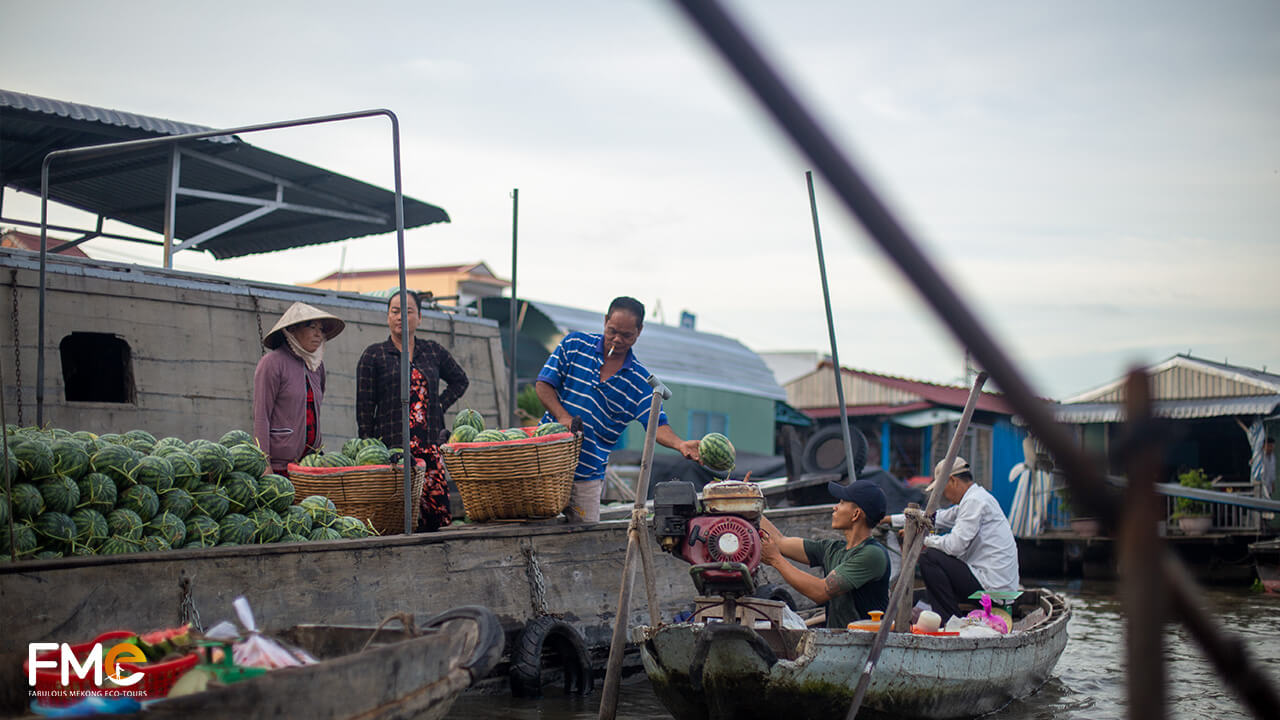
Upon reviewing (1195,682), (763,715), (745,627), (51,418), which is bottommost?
(1195,682)

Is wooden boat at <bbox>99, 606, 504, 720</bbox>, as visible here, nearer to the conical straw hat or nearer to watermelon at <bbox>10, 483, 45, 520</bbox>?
watermelon at <bbox>10, 483, 45, 520</bbox>

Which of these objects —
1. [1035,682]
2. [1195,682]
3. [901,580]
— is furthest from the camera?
[1195,682]

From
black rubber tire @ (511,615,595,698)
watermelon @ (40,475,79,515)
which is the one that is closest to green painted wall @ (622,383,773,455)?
black rubber tire @ (511,615,595,698)

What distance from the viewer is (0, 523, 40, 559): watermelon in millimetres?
4500

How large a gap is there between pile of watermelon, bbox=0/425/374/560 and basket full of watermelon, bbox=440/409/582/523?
0.86 meters

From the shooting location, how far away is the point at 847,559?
5.81m

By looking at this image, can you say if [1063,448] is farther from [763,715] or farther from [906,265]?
[763,715]

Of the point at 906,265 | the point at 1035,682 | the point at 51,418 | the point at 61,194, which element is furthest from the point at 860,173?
the point at 61,194

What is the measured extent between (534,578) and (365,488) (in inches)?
46.2

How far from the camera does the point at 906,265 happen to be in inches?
46.6

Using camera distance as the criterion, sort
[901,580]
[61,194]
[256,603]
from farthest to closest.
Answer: [61,194] < [901,580] < [256,603]

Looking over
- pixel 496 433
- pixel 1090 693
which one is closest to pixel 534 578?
pixel 496 433

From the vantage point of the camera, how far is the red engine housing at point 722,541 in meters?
5.17

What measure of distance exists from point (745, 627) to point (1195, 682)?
500cm
